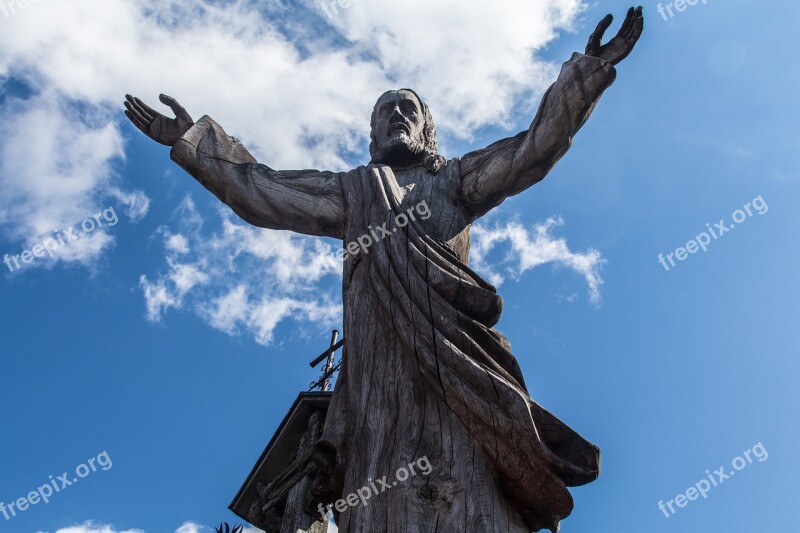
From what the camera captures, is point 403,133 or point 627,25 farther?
point 403,133

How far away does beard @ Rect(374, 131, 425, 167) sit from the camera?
15.9ft

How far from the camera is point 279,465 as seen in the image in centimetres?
1577

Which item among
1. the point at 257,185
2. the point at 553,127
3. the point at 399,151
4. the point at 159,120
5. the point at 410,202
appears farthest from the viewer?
the point at 159,120

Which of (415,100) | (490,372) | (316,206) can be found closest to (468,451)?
(490,372)

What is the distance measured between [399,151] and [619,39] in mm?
1390

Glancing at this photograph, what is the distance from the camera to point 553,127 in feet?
13.9

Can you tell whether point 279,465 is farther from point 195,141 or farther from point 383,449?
point 383,449

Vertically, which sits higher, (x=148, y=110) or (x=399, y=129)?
(x=148, y=110)

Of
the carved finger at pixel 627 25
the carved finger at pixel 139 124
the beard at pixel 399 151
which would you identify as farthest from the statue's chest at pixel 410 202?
the carved finger at pixel 139 124

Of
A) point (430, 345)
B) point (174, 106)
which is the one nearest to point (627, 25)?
point (430, 345)

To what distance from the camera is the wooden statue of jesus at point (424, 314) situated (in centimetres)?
323

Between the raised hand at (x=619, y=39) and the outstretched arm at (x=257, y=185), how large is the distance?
156cm

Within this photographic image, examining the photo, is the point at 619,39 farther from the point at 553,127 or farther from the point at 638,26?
the point at 553,127

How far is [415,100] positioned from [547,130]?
3.89 ft
